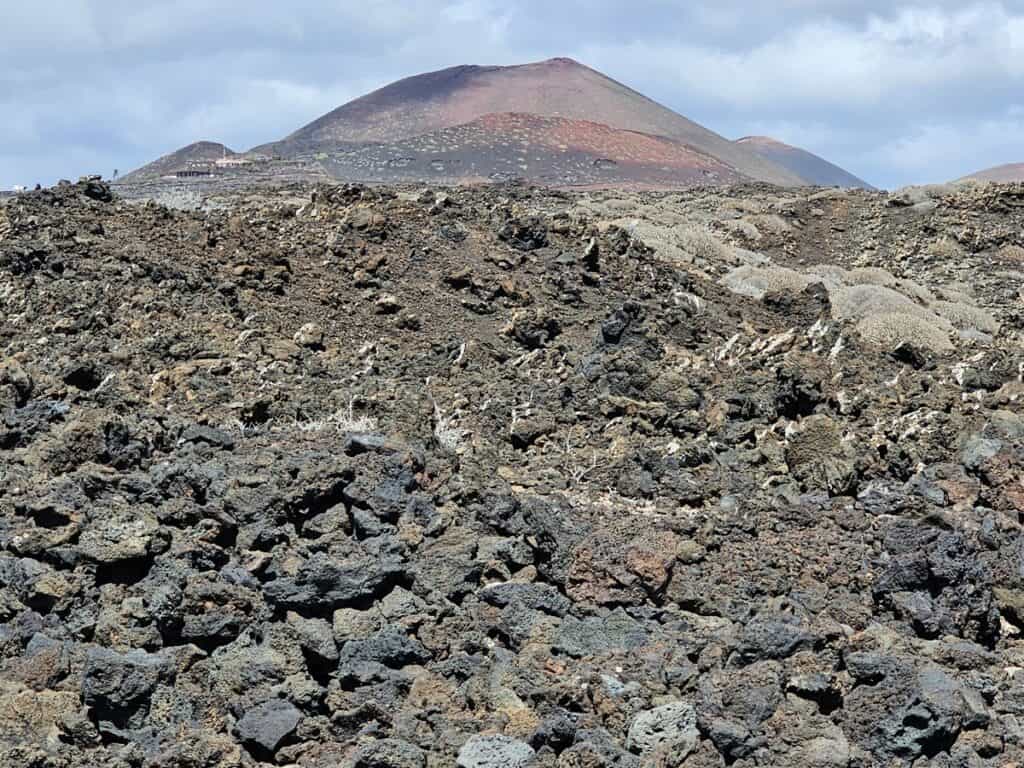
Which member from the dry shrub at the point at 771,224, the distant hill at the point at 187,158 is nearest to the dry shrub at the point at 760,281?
the dry shrub at the point at 771,224

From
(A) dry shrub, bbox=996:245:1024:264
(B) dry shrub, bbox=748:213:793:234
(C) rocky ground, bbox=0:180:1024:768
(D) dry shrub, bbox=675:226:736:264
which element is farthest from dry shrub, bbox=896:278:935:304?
(B) dry shrub, bbox=748:213:793:234

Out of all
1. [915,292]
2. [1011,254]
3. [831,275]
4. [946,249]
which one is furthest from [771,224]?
[915,292]

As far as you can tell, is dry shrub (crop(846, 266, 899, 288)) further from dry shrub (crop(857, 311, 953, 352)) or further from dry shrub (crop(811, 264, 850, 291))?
dry shrub (crop(857, 311, 953, 352))

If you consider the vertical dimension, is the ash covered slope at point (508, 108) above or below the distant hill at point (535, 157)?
above

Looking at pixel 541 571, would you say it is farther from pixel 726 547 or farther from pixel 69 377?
pixel 69 377

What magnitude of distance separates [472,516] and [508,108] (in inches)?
2267

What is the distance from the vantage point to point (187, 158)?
180 feet

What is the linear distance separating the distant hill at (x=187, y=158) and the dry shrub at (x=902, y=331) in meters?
38.0

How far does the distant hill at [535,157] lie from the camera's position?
47375 mm

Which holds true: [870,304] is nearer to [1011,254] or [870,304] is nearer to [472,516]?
[1011,254]

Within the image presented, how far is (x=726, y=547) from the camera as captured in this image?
21.9ft

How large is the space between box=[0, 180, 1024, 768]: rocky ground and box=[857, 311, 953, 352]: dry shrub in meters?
0.07

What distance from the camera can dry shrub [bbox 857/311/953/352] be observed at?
1360 centimetres

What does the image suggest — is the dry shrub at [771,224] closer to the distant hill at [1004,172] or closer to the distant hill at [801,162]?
the distant hill at [1004,172]
